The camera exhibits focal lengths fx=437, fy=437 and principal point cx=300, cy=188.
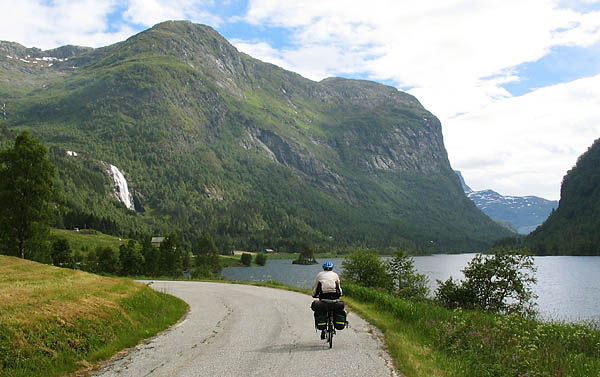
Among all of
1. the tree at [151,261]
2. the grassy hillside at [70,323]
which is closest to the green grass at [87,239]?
the tree at [151,261]

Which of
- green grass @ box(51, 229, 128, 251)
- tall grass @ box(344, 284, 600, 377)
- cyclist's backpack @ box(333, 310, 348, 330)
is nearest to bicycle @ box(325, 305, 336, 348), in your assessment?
cyclist's backpack @ box(333, 310, 348, 330)

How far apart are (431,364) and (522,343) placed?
3643 mm

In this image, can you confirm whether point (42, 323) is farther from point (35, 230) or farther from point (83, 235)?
point (83, 235)

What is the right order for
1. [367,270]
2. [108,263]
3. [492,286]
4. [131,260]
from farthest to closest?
[108,263] → [131,260] → [367,270] → [492,286]

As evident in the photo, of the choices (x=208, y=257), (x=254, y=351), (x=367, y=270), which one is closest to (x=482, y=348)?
(x=254, y=351)

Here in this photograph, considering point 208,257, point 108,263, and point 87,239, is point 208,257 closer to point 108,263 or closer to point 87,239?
point 108,263

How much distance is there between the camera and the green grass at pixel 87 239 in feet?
539

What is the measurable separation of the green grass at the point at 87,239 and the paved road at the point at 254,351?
155142 mm

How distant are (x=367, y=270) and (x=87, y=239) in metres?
163

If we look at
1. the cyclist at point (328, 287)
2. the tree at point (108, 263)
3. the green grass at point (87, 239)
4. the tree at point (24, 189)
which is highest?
the tree at point (24, 189)

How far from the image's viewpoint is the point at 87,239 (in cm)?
18000

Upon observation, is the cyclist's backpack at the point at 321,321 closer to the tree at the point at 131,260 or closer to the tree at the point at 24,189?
the tree at the point at 24,189

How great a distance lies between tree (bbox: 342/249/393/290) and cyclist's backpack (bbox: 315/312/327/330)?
3271 centimetres

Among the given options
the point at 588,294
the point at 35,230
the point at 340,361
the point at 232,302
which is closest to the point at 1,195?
the point at 35,230
